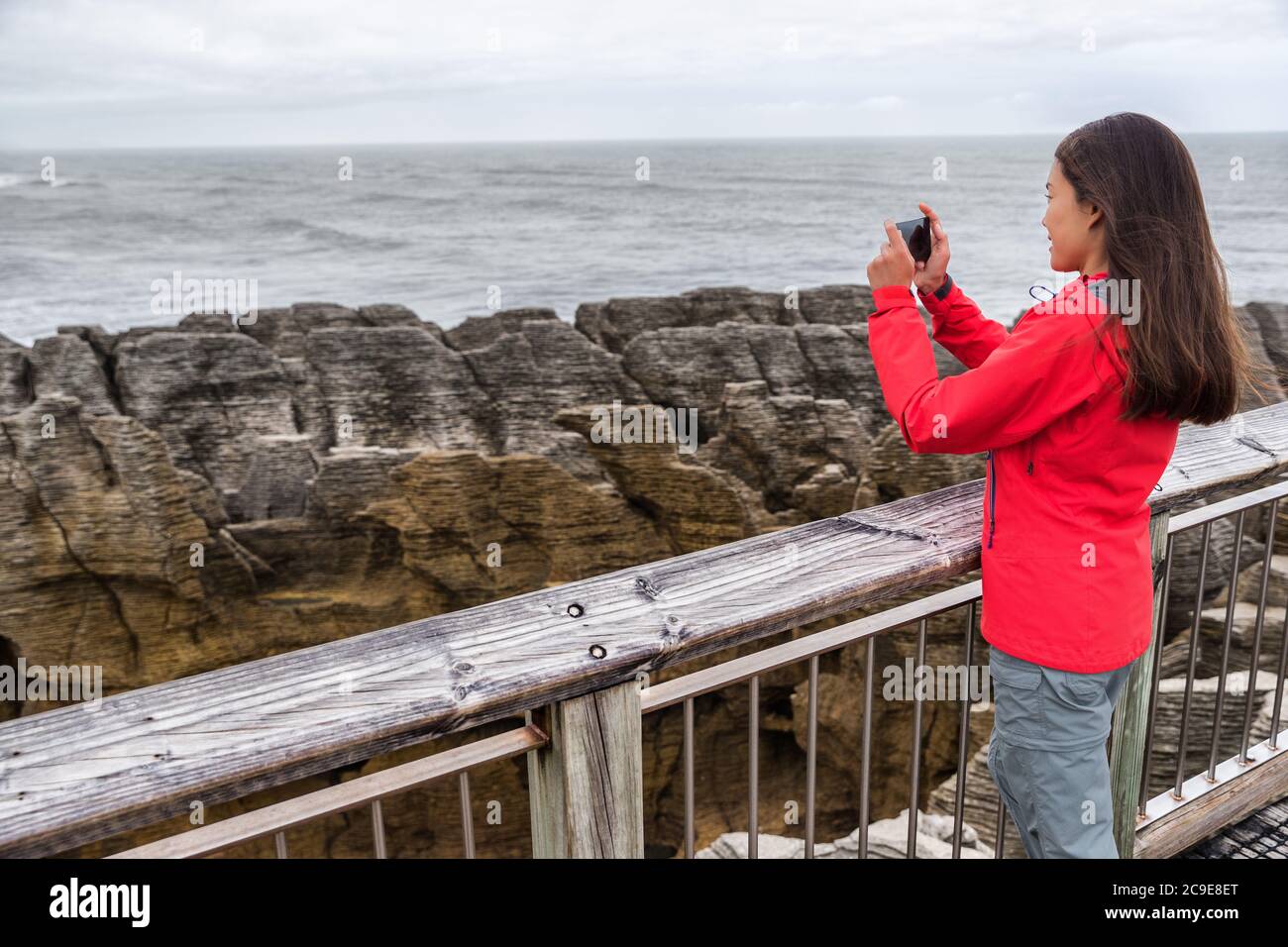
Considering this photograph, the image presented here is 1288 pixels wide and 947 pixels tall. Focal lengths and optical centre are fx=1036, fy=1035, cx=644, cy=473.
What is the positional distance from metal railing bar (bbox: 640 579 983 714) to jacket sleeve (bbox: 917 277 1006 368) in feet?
1.69

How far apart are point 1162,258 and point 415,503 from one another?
1285 cm

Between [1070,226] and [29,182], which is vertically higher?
[29,182]

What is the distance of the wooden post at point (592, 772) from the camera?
148 cm

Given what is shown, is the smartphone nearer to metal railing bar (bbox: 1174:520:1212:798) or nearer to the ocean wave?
metal railing bar (bbox: 1174:520:1212:798)

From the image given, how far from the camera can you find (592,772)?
1.50 m

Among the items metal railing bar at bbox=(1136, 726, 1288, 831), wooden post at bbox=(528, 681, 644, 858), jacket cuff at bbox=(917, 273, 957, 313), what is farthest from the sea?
wooden post at bbox=(528, 681, 644, 858)

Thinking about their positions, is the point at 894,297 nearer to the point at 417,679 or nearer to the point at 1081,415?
the point at 1081,415

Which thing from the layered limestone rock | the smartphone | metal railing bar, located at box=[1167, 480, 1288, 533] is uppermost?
the smartphone

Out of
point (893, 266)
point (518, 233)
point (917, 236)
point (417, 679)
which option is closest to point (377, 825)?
point (417, 679)

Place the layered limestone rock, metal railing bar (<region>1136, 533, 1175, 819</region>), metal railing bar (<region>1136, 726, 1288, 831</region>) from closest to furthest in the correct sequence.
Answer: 1. metal railing bar (<region>1136, 533, 1175, 819</region>)
2. metal railing bar (<region>1136, 726, 1288, 831</region>)
3. the layered limestone rock

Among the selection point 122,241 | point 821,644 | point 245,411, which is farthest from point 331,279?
point 821,644

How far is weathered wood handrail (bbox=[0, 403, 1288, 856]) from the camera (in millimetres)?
1138

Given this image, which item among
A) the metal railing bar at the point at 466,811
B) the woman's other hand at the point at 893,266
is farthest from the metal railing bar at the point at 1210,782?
the metal railing bar at the point at 466,811
